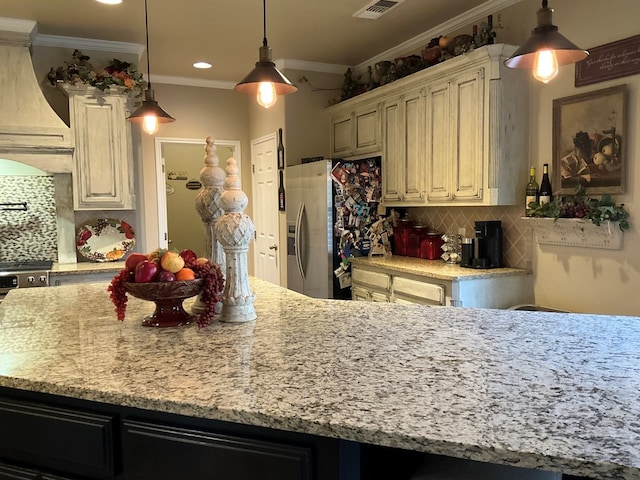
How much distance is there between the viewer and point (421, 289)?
11.4ft

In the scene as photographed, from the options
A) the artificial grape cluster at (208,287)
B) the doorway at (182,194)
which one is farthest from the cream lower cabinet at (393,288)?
the doorway at (182,194)

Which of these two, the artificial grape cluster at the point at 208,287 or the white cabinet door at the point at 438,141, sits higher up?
the white cabinet door at the point at 438,141

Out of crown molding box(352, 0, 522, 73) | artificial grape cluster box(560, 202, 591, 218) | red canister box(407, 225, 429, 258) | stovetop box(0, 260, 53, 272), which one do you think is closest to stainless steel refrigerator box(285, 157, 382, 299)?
red canister box(407, 225, 429, 258)

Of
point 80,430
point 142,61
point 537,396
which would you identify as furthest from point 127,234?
point 537,396

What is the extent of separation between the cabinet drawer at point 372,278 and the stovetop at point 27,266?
2365mm

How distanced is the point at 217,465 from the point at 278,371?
26 cm

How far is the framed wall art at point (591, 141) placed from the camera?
2.76 m

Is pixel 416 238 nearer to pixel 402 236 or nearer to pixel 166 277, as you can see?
pixel 402 236

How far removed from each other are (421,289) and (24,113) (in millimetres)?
3138

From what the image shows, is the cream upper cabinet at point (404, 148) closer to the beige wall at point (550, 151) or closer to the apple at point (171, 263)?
the beige wall at point (550, 151)

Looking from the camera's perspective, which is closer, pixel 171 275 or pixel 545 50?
pixel 171 275

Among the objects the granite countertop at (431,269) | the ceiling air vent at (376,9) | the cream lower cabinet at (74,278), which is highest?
the ceiling air vent at (376,9)

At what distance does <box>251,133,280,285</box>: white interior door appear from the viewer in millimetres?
5434

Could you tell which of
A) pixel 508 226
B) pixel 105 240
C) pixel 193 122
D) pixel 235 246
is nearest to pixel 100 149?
pixel 105 240
